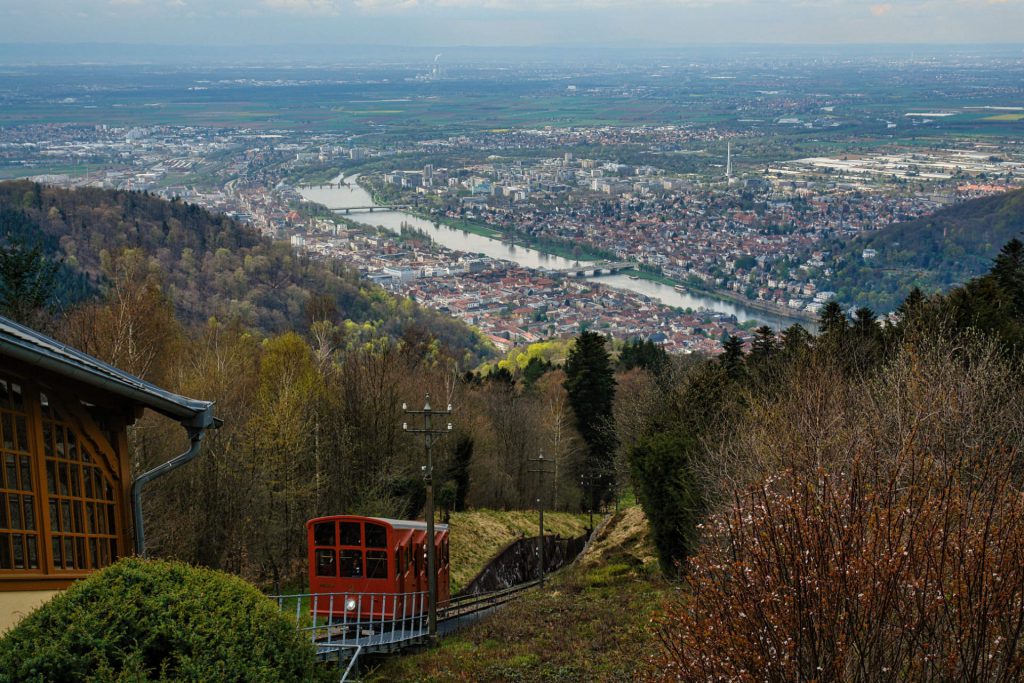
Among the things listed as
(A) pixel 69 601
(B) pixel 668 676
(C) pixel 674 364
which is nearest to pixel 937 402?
(B) pixel 668 676

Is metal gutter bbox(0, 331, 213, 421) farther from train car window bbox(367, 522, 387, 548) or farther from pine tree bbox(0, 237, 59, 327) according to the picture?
pine tree bbox(0, 237, 59, 327)

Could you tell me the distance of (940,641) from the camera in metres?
7.62

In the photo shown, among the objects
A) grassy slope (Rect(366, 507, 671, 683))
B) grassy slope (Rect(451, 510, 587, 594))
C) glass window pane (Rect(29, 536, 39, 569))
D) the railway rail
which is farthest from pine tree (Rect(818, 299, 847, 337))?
glass window pane (Rect(29, 536, 39, 569))

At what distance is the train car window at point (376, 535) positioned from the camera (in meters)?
16.7

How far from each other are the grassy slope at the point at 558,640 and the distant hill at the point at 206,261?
43971 mm

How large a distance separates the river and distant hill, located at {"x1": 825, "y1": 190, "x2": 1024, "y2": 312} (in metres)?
9.99

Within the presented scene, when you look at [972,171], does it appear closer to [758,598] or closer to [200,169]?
[200,169]

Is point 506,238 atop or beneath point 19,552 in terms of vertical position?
beneath

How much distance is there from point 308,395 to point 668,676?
21217mm

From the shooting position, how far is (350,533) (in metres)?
16.6

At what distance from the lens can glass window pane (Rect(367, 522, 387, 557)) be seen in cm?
1666

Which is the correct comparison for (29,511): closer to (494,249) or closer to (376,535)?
(376,535)

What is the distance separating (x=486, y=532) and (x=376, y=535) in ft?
49.2

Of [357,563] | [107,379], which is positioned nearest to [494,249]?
[357,563]
